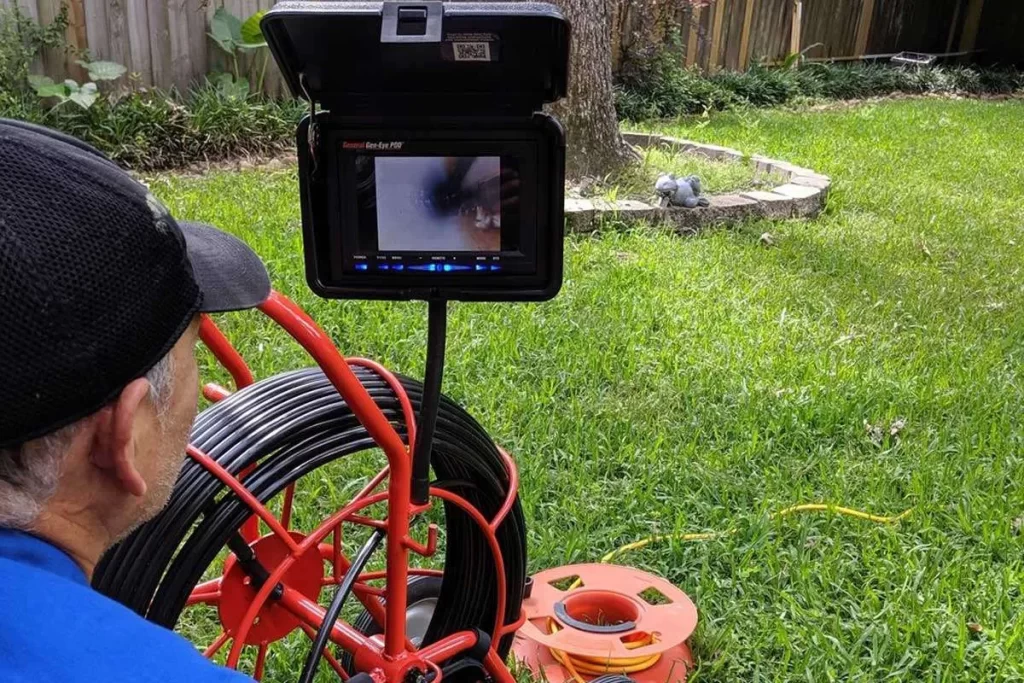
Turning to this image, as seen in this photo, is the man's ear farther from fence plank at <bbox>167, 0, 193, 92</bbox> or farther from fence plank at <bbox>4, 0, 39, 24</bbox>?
fence plank at <bbox>167, 0, 193, 92</bbox>

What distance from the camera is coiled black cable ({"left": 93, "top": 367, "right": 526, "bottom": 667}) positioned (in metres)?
1.43

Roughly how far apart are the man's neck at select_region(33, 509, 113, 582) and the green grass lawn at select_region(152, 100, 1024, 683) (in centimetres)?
127

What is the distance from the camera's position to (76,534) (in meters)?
0.94

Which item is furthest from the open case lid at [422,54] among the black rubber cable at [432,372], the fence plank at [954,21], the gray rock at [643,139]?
the fence plank at [954,21]

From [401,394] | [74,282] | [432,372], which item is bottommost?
[401,394]

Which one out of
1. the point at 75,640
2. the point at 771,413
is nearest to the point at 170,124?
the point at 771,413

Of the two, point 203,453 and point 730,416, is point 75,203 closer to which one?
point 203,453

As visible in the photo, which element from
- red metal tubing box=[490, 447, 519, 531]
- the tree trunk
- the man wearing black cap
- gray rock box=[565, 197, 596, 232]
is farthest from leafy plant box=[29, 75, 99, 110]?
the man wearing black cap

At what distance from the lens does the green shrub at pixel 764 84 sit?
9539 mm

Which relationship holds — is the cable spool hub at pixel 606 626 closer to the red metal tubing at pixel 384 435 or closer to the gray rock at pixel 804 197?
the red metal tubing at pixel 384 435

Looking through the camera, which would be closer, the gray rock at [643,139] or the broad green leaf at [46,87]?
the broad green leaf at [46,87]

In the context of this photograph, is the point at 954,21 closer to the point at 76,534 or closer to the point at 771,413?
the point at 771,413

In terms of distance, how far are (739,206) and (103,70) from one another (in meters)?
4.38

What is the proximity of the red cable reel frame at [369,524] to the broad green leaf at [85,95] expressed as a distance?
514 cm
